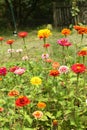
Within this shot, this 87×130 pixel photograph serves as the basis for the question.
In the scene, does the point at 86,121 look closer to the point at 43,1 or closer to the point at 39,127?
the point at 39,127

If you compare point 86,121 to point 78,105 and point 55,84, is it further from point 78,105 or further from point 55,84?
point 55,84

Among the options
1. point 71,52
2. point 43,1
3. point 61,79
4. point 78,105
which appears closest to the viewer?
point 78,105

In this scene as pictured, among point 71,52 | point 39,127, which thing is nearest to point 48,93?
point 39,127

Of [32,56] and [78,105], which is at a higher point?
[78,105]

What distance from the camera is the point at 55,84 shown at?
4.55m

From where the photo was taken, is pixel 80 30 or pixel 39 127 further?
pixel 80 30

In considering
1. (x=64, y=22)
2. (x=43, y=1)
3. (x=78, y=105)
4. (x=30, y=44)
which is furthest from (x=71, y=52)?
(x=43, y=1)

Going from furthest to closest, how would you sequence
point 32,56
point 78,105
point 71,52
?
1. point 32,56
2. point 71,52
3. point 78,105

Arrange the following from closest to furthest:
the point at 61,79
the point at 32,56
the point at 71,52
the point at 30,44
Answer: the point at 61,79 < the point at 71,52 < the point at 32,56 < the point at 30,44

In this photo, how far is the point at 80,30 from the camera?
15.3 ft

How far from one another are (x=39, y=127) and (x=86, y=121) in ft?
1.60

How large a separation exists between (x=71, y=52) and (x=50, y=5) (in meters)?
8.37

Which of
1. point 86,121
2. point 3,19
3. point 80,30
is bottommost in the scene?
point 3,19

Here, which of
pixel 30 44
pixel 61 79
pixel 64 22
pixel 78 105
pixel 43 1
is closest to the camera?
pixel 78 105
